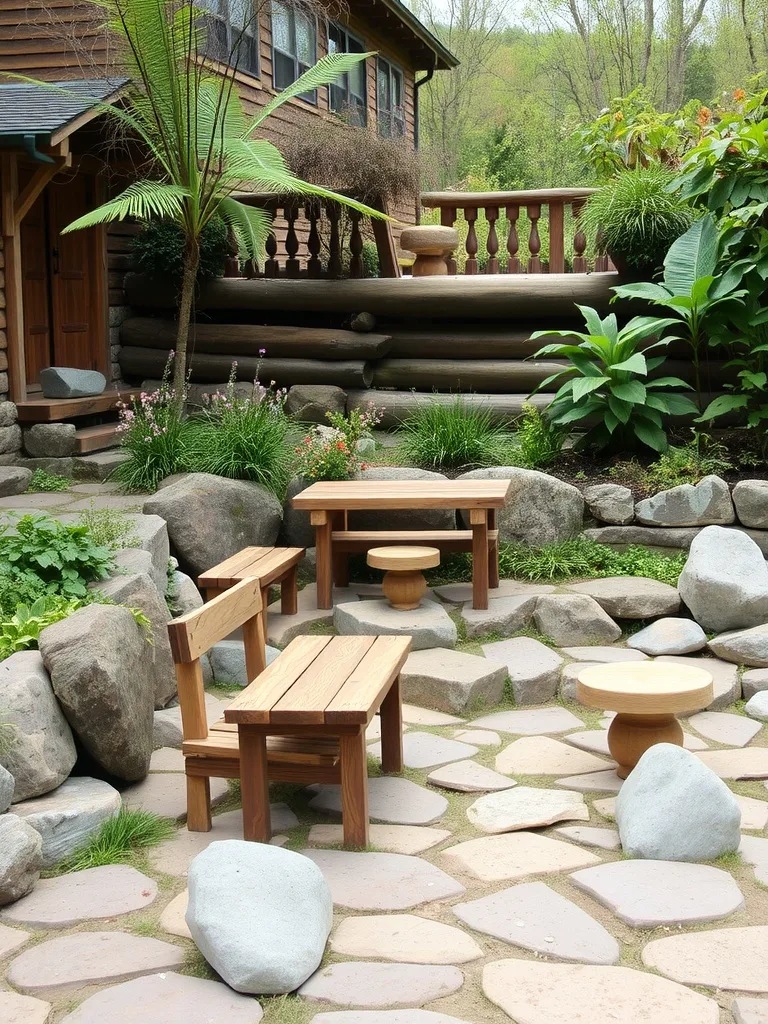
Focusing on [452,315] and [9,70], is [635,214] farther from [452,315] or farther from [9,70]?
[9,70]

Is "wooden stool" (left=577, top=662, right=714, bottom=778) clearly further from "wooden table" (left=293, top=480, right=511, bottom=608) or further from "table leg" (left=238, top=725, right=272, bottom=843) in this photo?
"wooden table" (left=293, top=480, right=511, bottom=608)

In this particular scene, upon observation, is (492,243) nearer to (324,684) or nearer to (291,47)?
(291,47)

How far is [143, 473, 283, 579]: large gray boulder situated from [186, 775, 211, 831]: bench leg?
258 cm

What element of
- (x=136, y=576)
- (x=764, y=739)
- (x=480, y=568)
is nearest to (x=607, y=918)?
(x=764, y=739)

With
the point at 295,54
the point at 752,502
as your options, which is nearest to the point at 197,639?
the point at 752,502

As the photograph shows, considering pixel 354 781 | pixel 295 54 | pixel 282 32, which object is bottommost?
pixel 354 781

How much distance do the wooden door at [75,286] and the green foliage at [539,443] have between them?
4372 millimetres

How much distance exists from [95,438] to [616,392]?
13.5ft

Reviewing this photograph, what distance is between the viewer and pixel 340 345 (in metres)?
9.15

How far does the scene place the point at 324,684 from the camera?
384 cm

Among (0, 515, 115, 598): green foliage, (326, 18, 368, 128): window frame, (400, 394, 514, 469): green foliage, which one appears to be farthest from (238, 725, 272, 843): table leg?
(326, 18, 368, 128): window frame

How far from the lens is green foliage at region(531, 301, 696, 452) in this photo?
23.5 ft

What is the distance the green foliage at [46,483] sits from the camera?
7.92 meters

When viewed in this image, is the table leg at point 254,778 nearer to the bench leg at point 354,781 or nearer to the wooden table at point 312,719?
the wooden table at point 312,719
